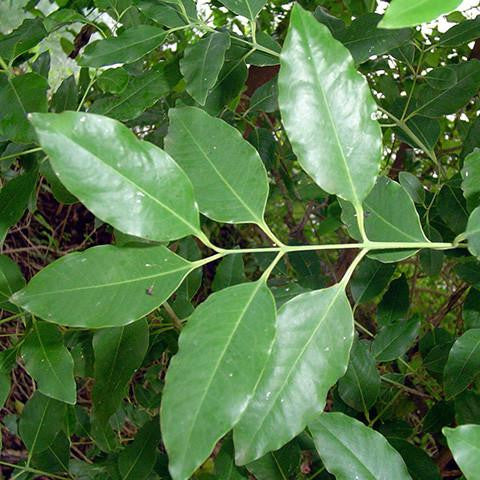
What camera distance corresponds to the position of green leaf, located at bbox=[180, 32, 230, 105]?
2.24 feet

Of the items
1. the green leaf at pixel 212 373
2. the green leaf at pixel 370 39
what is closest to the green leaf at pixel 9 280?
the green leaf at pixel 212 373

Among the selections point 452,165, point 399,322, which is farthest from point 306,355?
point 452,165

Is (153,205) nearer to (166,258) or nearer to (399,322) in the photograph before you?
(166,258)

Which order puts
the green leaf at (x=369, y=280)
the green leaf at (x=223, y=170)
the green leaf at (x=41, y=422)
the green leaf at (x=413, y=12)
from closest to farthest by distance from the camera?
the green leaf at (x=413, y=12)
the green leaf at (x=223, y=170)
the green leaf at (x=41, y=422)
the green leaf at (x=369, y=280)

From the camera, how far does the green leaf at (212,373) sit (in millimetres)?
417

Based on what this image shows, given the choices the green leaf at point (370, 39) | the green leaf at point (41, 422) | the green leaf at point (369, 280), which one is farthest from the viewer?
the green leaf at point (369, 280)

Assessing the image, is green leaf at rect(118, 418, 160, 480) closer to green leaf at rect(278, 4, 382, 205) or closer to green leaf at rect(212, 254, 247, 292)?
green leaf at rect(212, 254, 247, 292)

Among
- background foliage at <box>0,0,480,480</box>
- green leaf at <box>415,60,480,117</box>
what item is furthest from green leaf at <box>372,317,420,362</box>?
green leaf at <box>415,60,480,117</box>

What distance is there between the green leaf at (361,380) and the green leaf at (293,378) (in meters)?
0.41

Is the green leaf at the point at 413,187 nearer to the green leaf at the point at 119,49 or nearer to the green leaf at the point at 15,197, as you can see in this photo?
the green leaf at the point at 119,49

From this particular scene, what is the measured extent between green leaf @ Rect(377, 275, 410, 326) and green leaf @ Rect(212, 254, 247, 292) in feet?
0.81

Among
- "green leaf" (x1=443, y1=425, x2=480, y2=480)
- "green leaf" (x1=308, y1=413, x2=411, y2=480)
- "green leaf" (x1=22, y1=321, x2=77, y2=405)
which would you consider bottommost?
"green leaf" (x1=308, y1=413, x2=411, y2=480)

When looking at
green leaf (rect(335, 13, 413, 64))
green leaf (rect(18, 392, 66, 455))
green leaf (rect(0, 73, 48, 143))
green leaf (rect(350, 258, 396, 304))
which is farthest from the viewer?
green leaf (rect(350, 258, 396, 304))

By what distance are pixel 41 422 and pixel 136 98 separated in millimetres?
469
